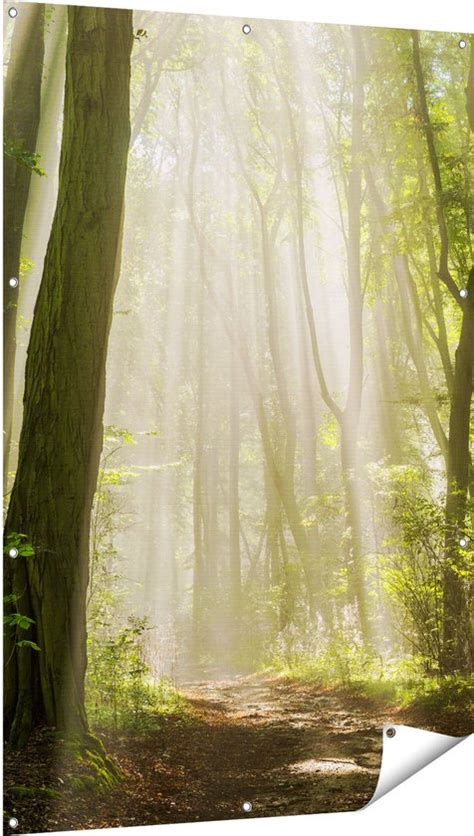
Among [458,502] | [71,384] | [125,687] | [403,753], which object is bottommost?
[403,753]

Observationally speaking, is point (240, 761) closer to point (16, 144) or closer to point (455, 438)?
point (455, 438)

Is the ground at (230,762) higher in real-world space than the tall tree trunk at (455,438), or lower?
lower

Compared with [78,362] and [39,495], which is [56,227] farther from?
[39,495]

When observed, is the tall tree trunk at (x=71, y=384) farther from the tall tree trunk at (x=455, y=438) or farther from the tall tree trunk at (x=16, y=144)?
the tall tree trunk at (x=455, y=438)

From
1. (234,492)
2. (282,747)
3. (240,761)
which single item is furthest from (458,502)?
(240,761)

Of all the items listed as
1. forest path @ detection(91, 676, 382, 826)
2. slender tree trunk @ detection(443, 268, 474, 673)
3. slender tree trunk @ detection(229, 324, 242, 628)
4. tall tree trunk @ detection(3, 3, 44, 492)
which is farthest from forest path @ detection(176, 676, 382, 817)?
tall tree trunk @ detection(3, 3, 44, 492)

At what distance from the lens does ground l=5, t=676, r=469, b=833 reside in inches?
93.0

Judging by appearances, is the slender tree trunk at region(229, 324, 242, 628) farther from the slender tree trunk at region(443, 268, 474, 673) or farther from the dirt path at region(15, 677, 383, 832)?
the slender tree trunk at region(443, 268, 474, 673)

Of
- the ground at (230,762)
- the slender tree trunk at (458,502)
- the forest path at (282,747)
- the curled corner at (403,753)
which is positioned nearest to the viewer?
the ground at (230,762)

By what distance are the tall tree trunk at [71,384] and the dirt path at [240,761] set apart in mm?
234

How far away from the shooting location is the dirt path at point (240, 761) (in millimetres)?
2400

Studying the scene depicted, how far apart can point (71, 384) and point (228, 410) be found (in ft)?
1.63

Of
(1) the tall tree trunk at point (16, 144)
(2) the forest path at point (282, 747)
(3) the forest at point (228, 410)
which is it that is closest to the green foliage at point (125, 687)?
(3) the forest at point (228, 410)

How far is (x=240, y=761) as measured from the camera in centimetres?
249
